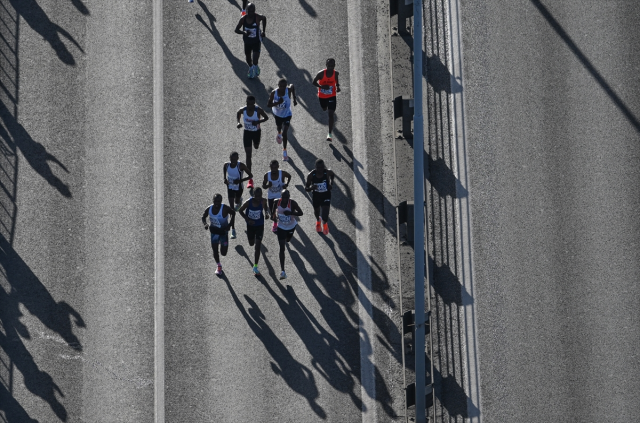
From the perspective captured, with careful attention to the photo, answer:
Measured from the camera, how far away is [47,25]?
26.2m

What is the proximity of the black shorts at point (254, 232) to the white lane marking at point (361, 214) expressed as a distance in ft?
8.25

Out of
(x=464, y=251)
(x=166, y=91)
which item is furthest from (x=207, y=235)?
(x=464, y=251)

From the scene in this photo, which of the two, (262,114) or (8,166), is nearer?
(262,114)

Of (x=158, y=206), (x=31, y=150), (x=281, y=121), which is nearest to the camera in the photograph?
(x=281, y=121)

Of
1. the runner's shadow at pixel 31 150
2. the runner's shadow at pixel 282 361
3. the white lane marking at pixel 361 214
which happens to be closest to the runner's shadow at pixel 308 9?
the white lane marking at pixel 361 214

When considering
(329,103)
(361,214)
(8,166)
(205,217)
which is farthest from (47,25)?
(361,214)

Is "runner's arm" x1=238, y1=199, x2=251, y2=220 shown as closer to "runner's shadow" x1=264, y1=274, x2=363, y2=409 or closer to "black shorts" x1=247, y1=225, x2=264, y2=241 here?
"black shorts" x1=247, y1=225, x2=264, y2=241

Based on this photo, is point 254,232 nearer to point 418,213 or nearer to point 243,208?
point 243,208

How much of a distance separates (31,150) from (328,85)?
725 centimetres

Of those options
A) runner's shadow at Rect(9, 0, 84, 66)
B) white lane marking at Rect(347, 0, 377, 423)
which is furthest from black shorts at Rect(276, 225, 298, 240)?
runner's shadow at Rect(9, 0, 84, 66)

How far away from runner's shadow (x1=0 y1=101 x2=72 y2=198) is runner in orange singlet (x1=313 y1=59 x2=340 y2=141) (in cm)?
627

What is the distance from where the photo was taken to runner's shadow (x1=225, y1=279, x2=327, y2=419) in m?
23.0

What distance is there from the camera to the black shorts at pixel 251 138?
24078 mm

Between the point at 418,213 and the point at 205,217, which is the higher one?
the point at 205,217
